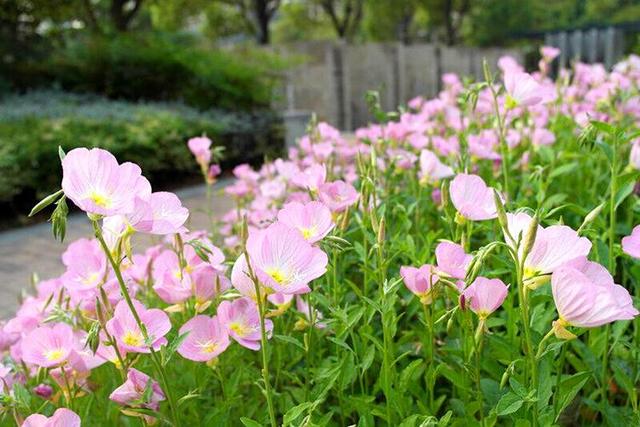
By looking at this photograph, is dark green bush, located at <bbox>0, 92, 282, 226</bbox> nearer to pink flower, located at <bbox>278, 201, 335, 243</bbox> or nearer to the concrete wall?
pink flower, located at <bbox>278, 201, 335, 243</bbox>

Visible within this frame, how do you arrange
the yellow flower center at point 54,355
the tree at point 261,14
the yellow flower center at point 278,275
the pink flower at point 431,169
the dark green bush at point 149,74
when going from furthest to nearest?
the tree at point 261,14 → the dark green bush at point 149,74 → the pink flower at point 431,169 → the yellow flower center at point 54,355 → the yellow flower center at point 278,275

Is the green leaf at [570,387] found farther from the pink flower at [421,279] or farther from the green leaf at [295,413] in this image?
the green leaf at [295,413]

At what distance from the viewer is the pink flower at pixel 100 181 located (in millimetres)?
842

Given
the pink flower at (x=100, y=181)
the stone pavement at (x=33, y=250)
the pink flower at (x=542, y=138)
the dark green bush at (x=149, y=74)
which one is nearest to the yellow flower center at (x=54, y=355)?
the pink flower at (x=100, y=181)

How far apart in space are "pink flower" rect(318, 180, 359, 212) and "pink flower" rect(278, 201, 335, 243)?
0.26 metres

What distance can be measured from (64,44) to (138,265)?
28.0ft

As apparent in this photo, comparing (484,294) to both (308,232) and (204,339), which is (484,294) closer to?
(308,232)

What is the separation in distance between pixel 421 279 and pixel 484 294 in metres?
0.13

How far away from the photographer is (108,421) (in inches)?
49.8

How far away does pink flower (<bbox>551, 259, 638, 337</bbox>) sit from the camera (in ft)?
2.61

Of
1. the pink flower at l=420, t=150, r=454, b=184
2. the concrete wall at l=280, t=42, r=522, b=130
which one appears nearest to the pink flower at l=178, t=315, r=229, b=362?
the pink flower at l=420, t=150, r=454, b=184

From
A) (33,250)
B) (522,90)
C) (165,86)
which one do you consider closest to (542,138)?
(522,90)

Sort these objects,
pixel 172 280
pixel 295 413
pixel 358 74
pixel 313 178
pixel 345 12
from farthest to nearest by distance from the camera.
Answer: pixel 345 12 < pixel 358 74 < pixel 313 178 < pixel 172 280 < pixel 295 413

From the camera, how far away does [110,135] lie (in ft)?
19.2
